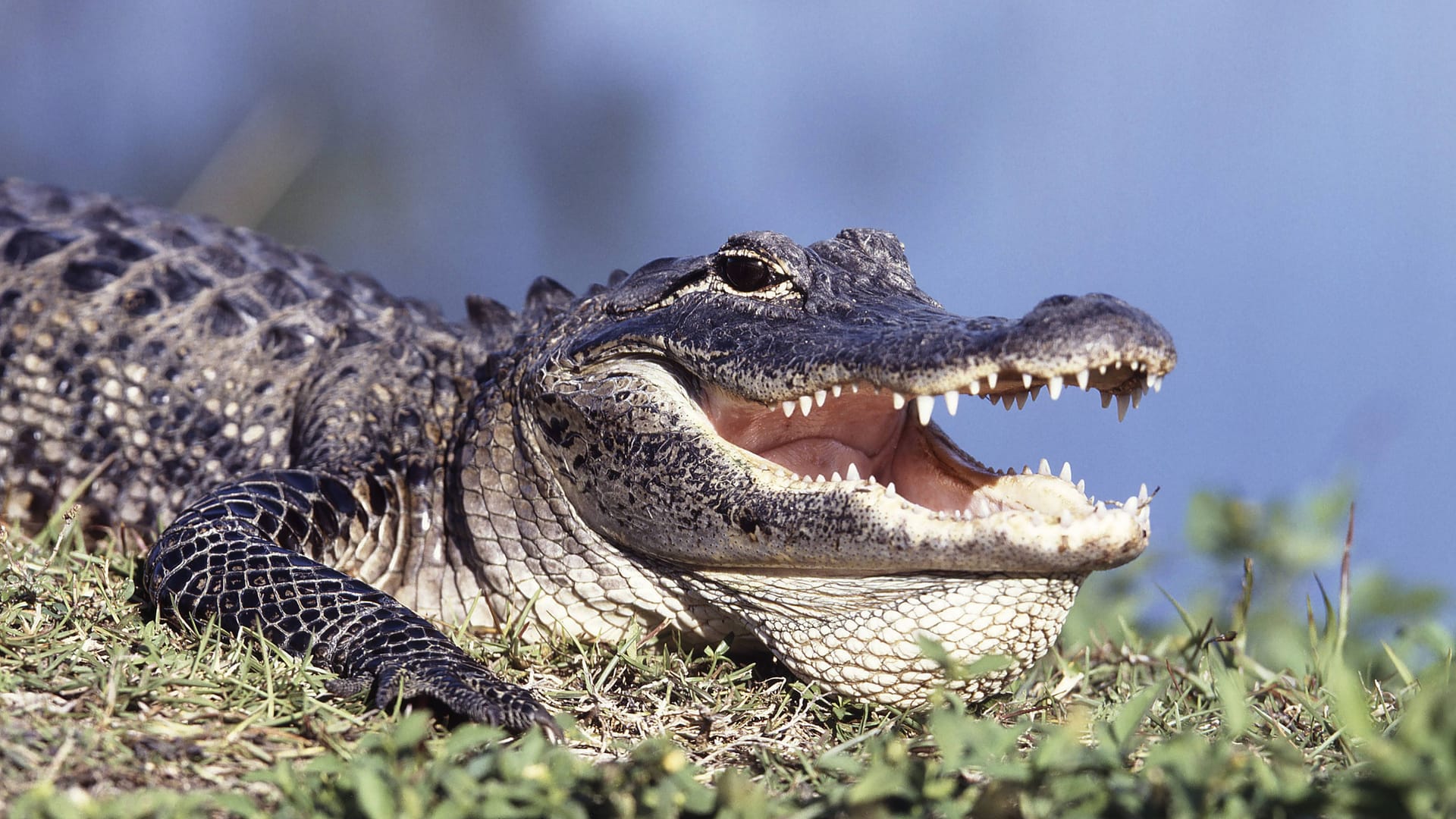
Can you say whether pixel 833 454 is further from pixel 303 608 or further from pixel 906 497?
pixel 303 608

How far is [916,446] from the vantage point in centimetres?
264

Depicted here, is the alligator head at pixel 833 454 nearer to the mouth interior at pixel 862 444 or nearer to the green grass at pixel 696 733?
the mouth interior at pixel 862 444

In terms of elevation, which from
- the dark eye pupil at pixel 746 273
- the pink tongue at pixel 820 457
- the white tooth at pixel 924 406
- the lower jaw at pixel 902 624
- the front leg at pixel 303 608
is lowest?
the front leg at pixel 303 608

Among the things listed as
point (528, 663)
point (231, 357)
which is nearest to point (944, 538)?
point (528, 663)

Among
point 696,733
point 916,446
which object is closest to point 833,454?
point 916,446

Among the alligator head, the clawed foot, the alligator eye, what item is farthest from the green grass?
the alligator eye

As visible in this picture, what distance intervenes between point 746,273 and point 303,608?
1.22 m

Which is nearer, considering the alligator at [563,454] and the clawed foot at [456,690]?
the clawed foot at [456,690]

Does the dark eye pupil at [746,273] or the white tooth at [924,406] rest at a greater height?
the dark eye pupil at [746,273]

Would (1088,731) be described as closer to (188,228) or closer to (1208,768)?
(1208,768)

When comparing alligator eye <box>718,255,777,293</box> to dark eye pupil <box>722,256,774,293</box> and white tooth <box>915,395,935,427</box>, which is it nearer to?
dark eye pupil <box>722,256,774,293</box>

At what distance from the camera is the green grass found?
59.6 inches

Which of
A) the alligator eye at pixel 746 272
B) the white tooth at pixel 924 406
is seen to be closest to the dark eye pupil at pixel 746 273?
the alligator eye at pixel 746 272

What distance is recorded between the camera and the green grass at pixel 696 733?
1.51m
